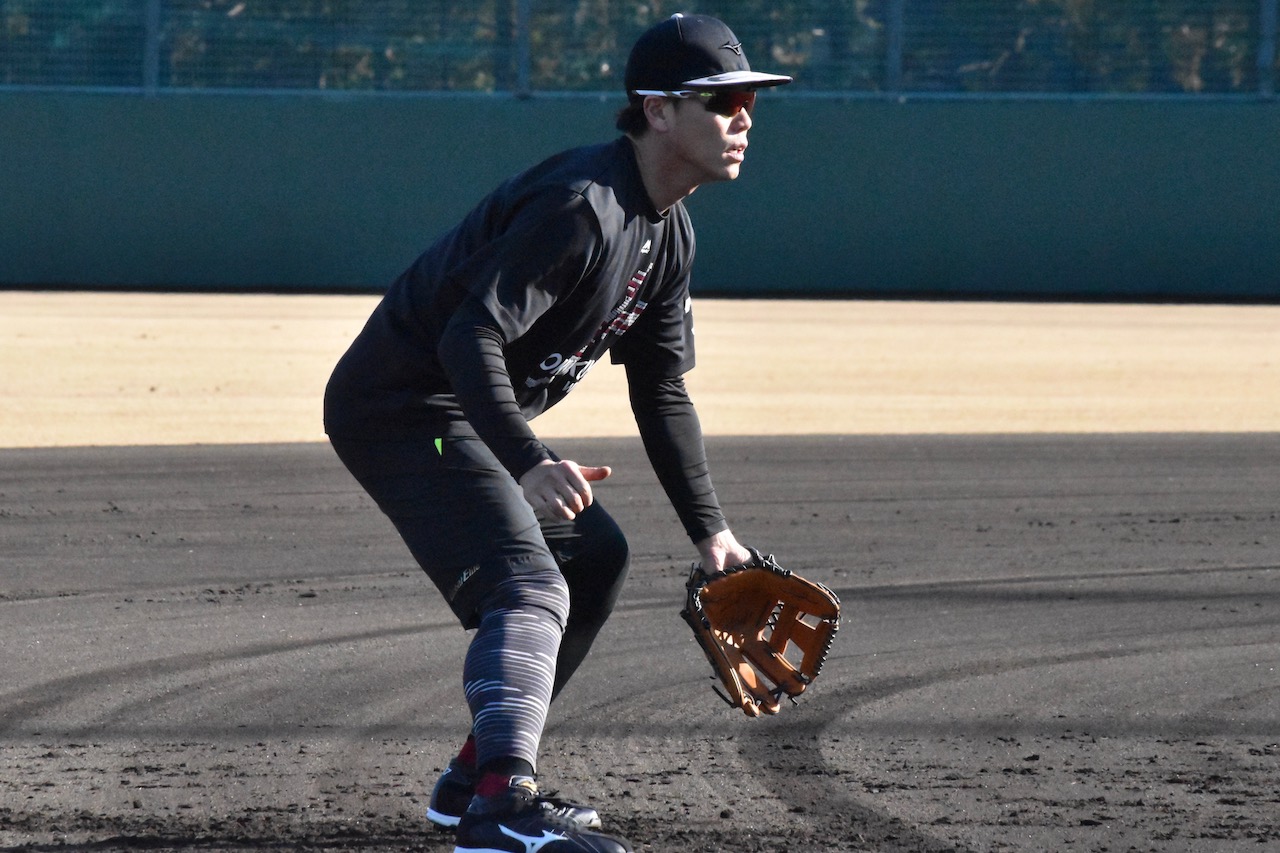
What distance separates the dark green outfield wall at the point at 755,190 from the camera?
84.1 ft

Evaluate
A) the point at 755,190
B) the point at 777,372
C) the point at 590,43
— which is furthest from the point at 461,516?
the point at 590,43

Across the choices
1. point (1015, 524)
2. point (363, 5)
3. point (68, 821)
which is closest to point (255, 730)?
point (68, 821)

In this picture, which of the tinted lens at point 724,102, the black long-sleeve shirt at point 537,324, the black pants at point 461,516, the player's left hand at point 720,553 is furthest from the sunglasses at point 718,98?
the player's left hand at point 720,553

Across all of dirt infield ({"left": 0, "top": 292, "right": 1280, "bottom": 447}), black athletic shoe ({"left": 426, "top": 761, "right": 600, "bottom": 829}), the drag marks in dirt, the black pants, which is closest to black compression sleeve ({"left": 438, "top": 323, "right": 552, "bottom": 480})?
the black pants

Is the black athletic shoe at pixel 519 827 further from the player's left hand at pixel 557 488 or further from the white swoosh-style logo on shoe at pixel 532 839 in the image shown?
the player's left hand at pixel 557 488

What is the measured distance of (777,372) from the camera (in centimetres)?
1488

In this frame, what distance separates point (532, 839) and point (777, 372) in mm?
11869

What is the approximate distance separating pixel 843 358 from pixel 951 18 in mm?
11037

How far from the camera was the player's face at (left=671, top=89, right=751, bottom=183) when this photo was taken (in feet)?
11.3

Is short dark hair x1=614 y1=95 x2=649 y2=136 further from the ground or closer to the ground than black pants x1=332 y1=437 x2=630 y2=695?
further from the ground

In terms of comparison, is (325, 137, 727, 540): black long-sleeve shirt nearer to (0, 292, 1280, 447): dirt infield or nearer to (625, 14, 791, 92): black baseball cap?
(625, 14, 791, 92): black baseball cap

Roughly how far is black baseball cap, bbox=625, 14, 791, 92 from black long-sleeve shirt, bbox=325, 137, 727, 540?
14 cm

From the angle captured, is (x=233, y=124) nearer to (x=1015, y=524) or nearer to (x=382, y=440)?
(x=1015, y=524)

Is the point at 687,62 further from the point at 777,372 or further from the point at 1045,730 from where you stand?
the point at 777,372
